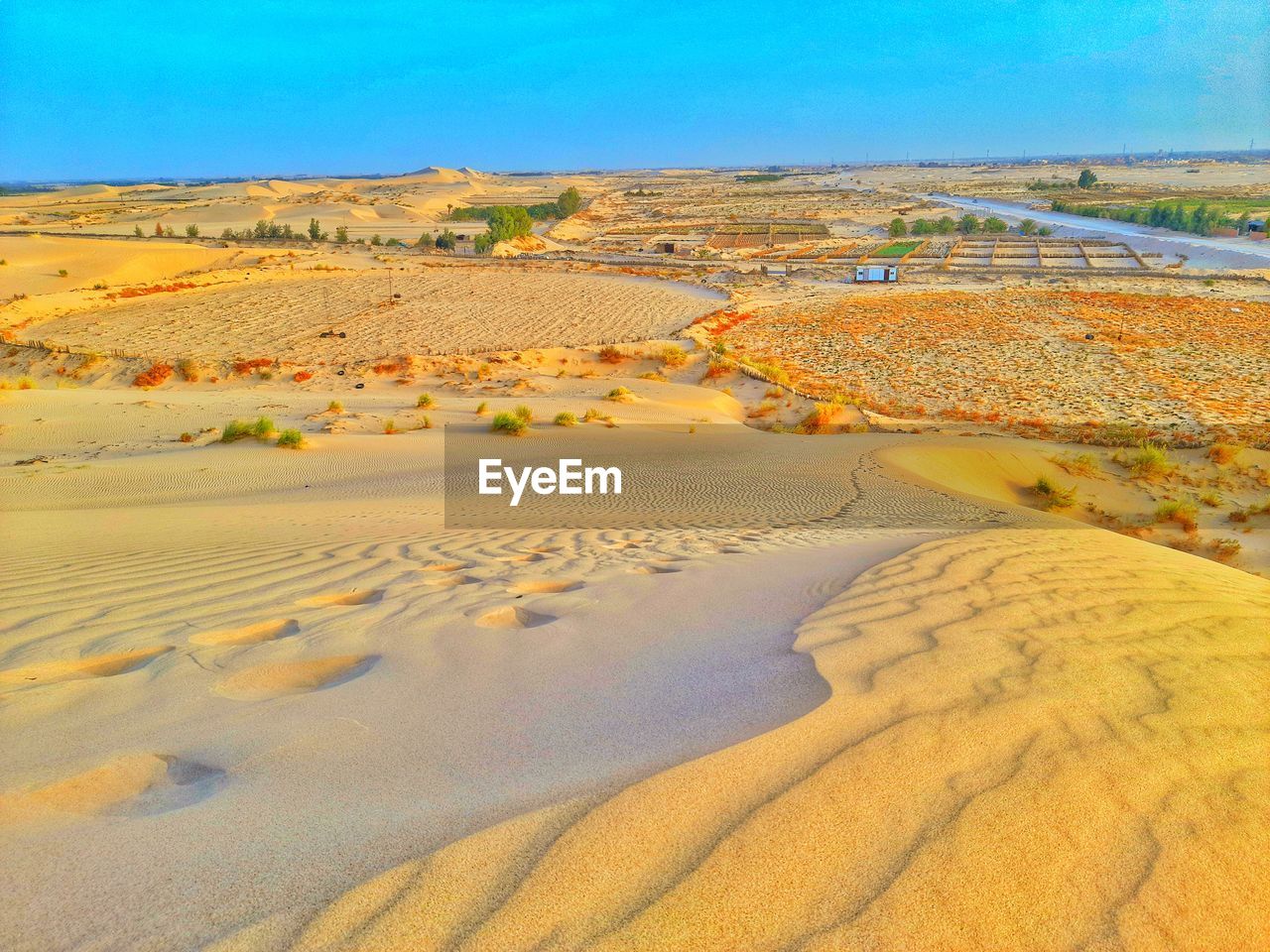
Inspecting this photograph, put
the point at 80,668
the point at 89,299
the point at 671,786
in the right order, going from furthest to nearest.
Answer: the point at 89,299
the point at 80,668
the point at 671,786

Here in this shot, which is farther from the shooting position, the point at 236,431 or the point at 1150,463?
the point at 236,431

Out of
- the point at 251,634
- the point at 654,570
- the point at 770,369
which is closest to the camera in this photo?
the point at 251,634

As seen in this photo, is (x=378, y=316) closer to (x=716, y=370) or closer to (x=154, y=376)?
(x=154, y=376)

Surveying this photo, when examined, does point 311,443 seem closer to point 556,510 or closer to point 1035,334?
point 556,510

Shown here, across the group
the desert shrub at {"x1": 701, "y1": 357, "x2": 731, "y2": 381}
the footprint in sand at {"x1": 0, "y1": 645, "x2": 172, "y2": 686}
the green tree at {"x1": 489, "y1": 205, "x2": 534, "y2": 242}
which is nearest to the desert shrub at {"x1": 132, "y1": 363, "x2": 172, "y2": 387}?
the desert shrub at {"x1": 701, "y1": 357, "x2": 731, "y2": 381}

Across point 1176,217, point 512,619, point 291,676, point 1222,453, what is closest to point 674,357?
point 1222,453

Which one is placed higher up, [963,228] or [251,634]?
[963,228]

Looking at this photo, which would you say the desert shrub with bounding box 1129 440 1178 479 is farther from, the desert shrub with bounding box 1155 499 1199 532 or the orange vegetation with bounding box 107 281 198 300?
the orange vegetation with bounding box 107 281 198 300

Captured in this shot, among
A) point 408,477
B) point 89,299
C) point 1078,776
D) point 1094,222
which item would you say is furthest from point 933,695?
point 1094,222
